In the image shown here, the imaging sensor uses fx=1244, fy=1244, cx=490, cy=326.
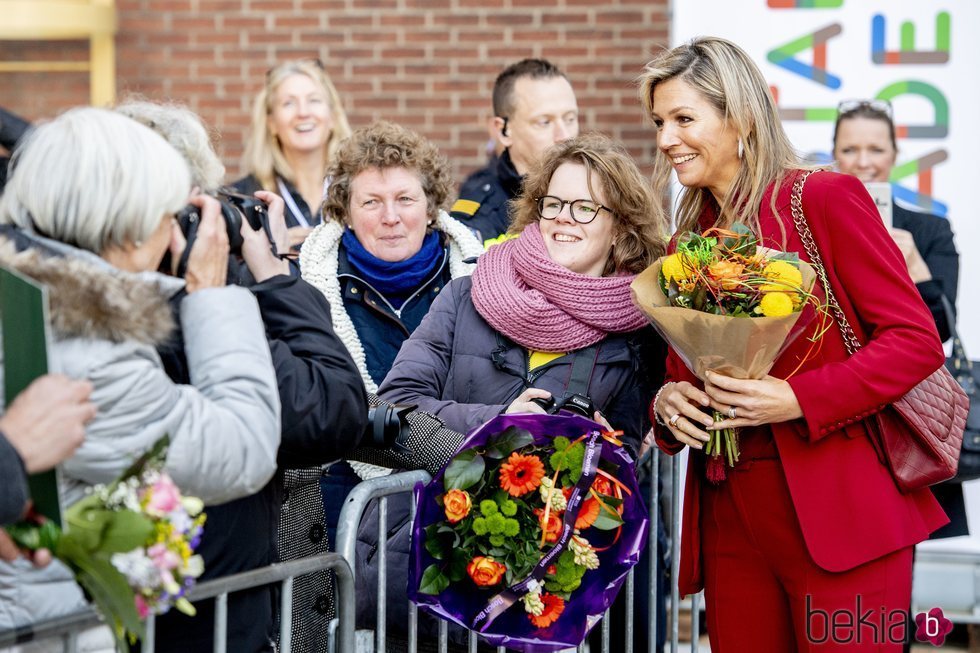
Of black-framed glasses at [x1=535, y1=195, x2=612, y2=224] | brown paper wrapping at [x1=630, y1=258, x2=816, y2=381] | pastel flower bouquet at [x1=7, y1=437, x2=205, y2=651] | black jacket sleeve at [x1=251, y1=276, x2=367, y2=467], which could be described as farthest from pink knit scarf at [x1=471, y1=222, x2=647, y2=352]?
pastel flower bouquet at [x1=7, y1=437, x2=205, y2=651]

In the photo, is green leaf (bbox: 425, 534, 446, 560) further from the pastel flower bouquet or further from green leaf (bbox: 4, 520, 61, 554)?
green leaf (bbox: 4, 520, 61, 554)

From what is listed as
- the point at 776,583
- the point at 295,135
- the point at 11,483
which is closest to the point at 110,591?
the point at 11,483

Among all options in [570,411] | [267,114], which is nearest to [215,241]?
[570,411]

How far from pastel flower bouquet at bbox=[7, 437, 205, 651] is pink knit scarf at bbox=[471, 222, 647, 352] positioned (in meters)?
1.41

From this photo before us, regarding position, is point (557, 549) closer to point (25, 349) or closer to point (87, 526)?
point (87, 526)

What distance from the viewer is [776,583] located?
287cm

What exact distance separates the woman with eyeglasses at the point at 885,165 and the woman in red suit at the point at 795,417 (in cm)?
211

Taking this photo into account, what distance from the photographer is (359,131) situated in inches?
159

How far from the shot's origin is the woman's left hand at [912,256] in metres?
4.67

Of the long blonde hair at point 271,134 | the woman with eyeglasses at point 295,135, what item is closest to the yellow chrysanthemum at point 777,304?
the woman with eyeglasses at point 295,135

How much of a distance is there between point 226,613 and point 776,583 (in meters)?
1.28

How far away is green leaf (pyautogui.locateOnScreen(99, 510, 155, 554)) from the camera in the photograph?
1.87m

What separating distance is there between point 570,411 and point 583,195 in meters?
0.72

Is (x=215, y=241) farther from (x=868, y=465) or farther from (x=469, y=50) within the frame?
(x=469, y=50)
